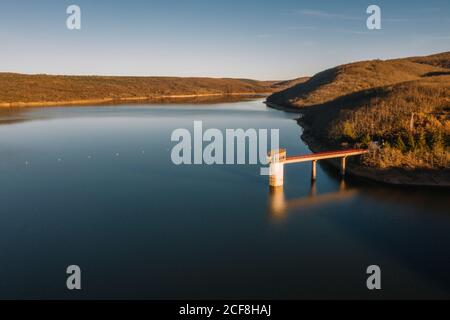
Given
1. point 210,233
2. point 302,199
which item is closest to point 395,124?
point 302,199

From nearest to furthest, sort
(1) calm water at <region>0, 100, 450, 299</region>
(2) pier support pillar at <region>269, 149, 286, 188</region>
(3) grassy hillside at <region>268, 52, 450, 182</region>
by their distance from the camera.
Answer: (1) calm water at <region>0, 100, 450, 299</region>, (2) pier support pillar at <region>269, 149, 286, 188</region>, (3) grassy hillside at <region>268, 52, 450, 182</region>

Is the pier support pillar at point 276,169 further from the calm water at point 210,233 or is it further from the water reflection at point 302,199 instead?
the calm water at point 210,233

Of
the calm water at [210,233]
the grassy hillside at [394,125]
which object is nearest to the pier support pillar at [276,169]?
the calm water at [210,233]

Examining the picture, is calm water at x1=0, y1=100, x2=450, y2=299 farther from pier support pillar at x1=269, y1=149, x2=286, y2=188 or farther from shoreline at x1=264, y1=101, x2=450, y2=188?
shoreline at x1=264, y1=101, x2=450, y2=188

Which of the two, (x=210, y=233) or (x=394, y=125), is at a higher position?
(x=394, y=125)

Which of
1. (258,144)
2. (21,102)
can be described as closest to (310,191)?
(258,144)

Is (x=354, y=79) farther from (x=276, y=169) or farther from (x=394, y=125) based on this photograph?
Result: (x=276, y=169)

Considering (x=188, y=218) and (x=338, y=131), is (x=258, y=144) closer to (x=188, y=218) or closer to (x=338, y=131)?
(x=338, y=131)

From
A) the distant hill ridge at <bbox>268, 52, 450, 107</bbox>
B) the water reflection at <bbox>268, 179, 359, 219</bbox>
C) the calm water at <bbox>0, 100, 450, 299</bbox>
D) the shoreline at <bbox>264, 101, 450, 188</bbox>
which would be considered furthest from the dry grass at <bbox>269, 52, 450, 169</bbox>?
the distant hill ridge at <bbox>268, 52, 450, 107</bbox>
